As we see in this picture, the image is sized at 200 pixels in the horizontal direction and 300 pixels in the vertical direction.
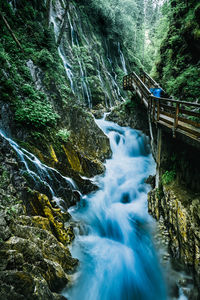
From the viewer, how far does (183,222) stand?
15.1 feet

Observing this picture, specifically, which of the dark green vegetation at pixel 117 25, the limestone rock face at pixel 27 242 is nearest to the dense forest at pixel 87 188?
the limestone rock face at pixel 27 242

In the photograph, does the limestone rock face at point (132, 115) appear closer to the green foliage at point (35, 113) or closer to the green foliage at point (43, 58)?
the green foliage at point (43, 58)

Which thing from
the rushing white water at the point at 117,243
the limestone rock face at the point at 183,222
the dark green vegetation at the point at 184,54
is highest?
the dark green vegetation at the point at 184,54

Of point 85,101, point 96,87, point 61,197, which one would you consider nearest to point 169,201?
point 61,197

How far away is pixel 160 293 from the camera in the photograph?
4320 mm

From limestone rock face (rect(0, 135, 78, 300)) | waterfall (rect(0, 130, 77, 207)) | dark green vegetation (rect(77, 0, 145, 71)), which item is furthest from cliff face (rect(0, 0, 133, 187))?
dark green vegetation (rect(77, 0, 145, 71))

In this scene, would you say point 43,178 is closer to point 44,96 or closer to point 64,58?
point 44,96

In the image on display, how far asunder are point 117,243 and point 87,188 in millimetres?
2466

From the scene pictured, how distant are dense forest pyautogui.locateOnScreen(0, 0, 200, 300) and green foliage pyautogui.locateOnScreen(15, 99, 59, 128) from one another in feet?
0.15

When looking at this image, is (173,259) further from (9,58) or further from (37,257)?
(9,58)

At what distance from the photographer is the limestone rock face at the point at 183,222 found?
422cm

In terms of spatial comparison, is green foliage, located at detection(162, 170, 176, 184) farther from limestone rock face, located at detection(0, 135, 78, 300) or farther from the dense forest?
limestone rock face, located at detection(0, 135, 78, 300)

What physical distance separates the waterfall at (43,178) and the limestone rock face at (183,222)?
3480 millimetres

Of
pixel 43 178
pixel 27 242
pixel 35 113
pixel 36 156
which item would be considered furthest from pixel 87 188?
pixel 27 242
